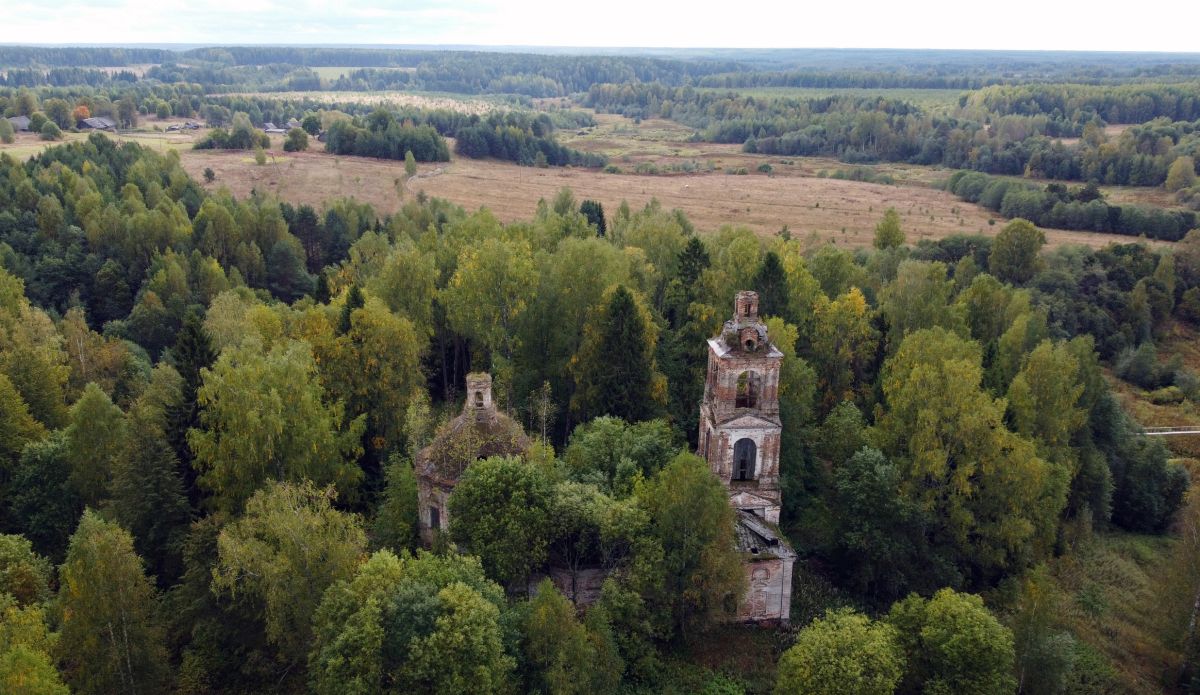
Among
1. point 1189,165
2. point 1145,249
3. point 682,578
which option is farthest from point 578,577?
point 1189,165

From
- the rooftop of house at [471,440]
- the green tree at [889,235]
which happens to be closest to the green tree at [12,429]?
the rooftop of house at [471,440]

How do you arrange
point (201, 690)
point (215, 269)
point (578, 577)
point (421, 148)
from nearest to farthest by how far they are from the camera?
1. point (201, 690)
2. point (578, 577)
3. point (215, 269)
4. point (421, 148)

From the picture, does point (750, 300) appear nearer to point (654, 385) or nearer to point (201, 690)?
point (654, 385)

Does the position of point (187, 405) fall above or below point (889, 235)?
below

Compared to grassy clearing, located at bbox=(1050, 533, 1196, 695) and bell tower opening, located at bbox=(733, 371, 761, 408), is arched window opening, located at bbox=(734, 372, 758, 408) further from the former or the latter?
grassy clearing, located at bbox=(1050, 533, 1196, 695)

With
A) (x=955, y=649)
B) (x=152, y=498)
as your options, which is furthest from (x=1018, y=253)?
(x=152, y=498)

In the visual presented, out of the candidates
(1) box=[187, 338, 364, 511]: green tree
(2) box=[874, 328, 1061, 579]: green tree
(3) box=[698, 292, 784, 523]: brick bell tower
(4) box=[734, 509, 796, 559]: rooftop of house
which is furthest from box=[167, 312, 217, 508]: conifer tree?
(2) box=[874, 328, 1061, 579]: green tree

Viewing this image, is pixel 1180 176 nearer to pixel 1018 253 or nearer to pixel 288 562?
pixel 1018 253
